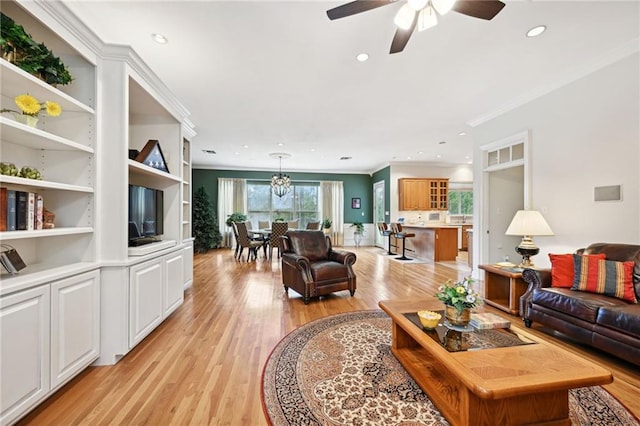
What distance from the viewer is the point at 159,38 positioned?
251 centimetres

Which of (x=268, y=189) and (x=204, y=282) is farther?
(x=268, y=189)

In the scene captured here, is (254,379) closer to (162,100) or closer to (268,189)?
(162,100)

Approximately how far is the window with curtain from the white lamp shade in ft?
22.8

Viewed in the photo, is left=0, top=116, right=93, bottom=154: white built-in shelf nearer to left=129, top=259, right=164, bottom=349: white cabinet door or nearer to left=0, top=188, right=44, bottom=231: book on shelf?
left=0, top=188, right=44, bottom=231: book on shelf

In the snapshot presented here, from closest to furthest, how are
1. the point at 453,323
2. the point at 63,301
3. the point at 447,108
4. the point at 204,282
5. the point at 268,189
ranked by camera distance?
the point at 63,301 < the point at 453,323 < the point at 447,108 < the point at 204,282 < the point at 268,189

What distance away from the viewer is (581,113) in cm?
319

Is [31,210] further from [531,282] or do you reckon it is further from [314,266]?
[531,282]

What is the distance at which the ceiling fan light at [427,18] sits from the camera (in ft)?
6.06

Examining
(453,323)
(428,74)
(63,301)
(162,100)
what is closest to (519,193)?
(428,74)

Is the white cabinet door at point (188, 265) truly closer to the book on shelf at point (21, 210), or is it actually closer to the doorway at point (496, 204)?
the book on shelf at point (21, 210)

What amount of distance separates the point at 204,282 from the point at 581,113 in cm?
575

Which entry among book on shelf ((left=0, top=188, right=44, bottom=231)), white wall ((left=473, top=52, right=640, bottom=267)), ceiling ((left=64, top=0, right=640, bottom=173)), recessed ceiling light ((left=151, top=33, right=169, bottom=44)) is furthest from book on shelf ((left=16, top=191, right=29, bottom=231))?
white wall ((left=473, top=52, right=640, bottom=267))

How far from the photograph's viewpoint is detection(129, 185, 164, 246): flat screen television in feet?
8.34

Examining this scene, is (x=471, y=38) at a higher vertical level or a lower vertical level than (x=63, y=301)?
higher
